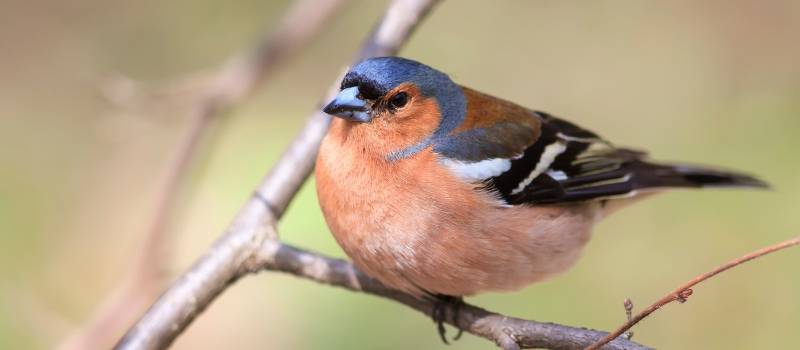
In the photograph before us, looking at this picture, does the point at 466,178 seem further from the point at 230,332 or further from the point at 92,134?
the point at 92,134

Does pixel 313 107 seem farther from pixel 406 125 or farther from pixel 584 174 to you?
pixel 406 125

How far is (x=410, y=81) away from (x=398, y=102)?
3.9 inches

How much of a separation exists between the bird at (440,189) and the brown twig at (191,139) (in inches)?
44.3

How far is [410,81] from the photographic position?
3.90 metres

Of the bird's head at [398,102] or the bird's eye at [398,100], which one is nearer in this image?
the bird's head at [398,102]

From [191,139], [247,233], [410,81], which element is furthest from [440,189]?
[191,139]

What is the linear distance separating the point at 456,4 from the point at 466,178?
4803mm

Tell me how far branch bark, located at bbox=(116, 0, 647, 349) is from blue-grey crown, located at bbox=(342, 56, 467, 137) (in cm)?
39

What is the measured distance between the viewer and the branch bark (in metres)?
3.45

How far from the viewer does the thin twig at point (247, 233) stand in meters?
3.54

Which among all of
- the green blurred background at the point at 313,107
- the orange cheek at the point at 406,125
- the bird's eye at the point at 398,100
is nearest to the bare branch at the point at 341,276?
the orange cheek at the point at 406,125

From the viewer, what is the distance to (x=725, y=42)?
767 cm

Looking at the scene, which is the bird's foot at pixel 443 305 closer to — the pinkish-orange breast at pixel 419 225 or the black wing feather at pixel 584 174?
the pinkish-orange breast at pixel 419 225

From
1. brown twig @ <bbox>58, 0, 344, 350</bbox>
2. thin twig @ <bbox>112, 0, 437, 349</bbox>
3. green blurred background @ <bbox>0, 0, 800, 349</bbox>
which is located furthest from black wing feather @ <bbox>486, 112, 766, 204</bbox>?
brown twig @ <bbox>58, 0, 344, 350</bbox>
